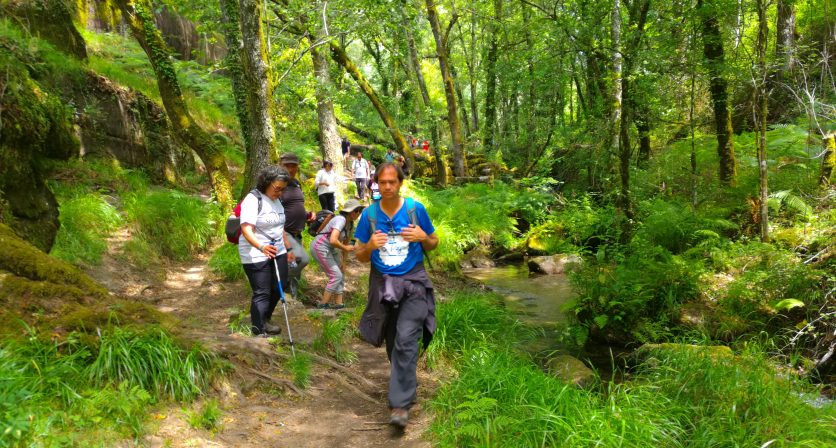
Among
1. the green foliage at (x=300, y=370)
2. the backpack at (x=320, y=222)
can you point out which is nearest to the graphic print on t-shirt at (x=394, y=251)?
the green foliage at (x=300, y=370)

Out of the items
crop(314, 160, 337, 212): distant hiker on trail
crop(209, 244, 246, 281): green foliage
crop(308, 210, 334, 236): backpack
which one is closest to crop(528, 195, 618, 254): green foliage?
crop(314, 160, 337, 212): distant hiker on trail

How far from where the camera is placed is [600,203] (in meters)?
15.5

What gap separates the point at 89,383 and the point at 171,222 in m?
6.48

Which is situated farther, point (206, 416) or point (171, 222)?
point (171, 222)

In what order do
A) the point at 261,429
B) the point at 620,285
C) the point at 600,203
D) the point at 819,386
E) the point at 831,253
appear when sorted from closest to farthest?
the point at 261,429 < the point at 819,386 < the point at 831,253 < the point at 620,285 < the point at 600,203

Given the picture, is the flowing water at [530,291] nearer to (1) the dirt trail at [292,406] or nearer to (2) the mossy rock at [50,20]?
(1) the dirt trail at [292,406]

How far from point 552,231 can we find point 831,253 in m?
7.94

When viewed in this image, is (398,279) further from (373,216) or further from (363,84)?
(363,84)

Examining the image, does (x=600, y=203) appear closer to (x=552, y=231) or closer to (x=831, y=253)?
(x=552, y=231)

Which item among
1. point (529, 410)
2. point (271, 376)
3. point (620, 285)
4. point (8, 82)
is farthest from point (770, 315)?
point (8, 82)

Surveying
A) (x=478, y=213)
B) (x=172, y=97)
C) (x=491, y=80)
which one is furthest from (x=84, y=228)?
(x=491, y=80)

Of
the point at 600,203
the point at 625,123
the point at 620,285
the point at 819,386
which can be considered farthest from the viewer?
the point at 600,203

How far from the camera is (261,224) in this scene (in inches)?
206

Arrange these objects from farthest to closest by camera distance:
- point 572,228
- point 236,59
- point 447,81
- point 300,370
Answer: point 447,81 → point 572,228 → point 236,59 → point 300,370
